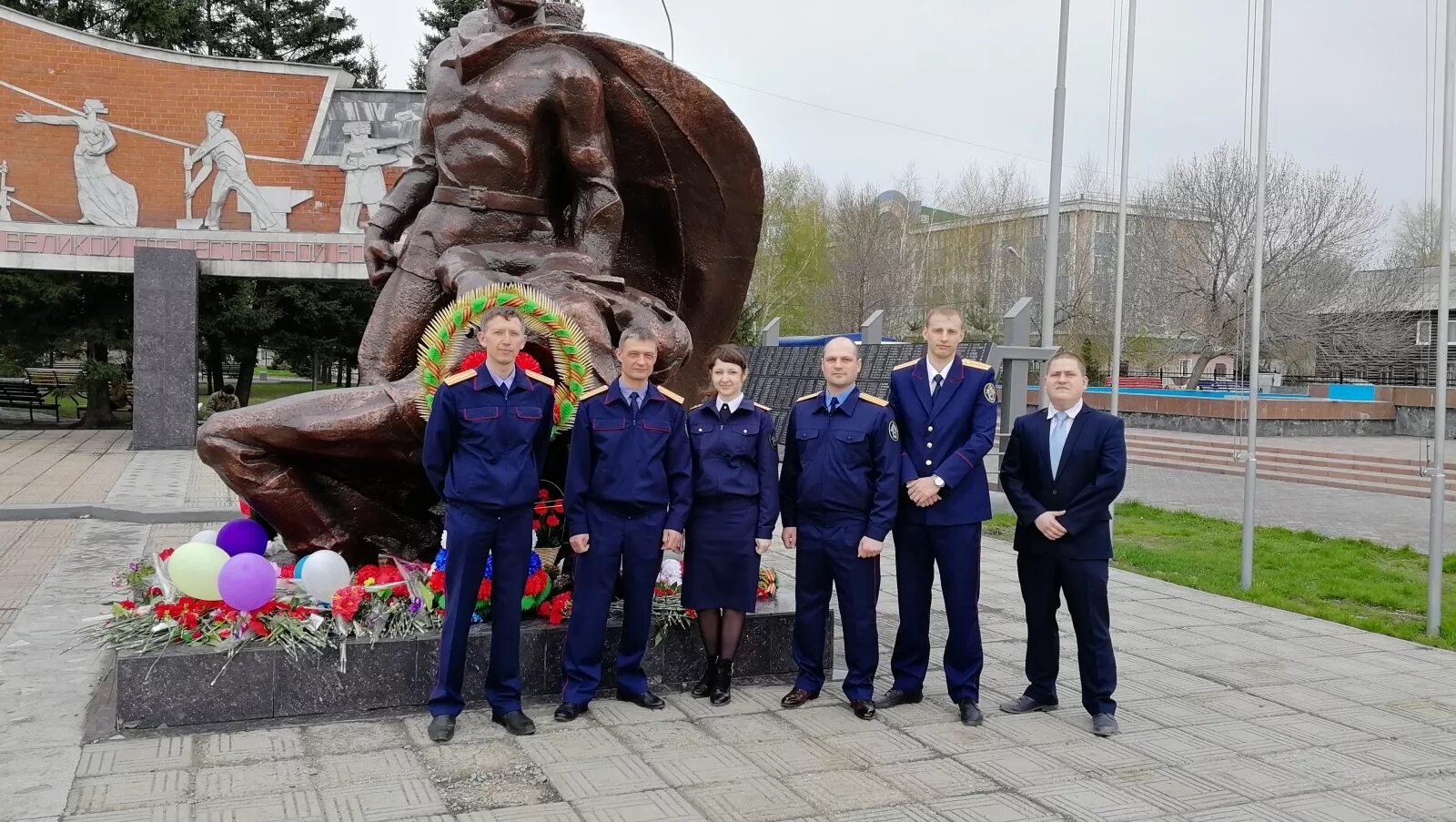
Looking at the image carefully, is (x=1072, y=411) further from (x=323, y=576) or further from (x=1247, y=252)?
(x=1247, y=252)

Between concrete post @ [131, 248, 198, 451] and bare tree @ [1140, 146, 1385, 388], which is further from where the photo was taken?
bare tree @ [1140, 146, 1385, 388]

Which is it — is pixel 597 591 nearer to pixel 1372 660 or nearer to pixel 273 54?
pixel 1372 660

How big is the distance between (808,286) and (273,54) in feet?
55.8

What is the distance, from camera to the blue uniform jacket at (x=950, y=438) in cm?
Result: 412

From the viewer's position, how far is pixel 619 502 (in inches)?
158

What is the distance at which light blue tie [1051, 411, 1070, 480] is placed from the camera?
13.8ft

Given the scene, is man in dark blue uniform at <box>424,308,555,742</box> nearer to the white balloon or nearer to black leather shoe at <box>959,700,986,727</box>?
the white balloon

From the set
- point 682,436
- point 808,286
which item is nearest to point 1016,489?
point 682,436

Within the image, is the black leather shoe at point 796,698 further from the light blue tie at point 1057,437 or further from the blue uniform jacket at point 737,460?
the light blue tie at point 1057,437

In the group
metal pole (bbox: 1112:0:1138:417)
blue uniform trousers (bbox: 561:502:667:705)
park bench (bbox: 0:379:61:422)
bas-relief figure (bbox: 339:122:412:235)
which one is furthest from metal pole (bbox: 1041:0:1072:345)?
park bench (bbox: 0:379:61:422)

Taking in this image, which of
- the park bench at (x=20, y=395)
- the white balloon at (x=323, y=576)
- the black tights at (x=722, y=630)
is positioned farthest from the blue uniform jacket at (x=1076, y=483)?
the park bench at (x=20, y=395)

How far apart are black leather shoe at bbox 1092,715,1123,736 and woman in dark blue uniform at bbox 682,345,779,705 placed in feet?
4.36

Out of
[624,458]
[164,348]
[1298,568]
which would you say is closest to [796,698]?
[624,458]

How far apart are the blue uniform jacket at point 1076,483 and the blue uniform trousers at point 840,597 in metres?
0.63
